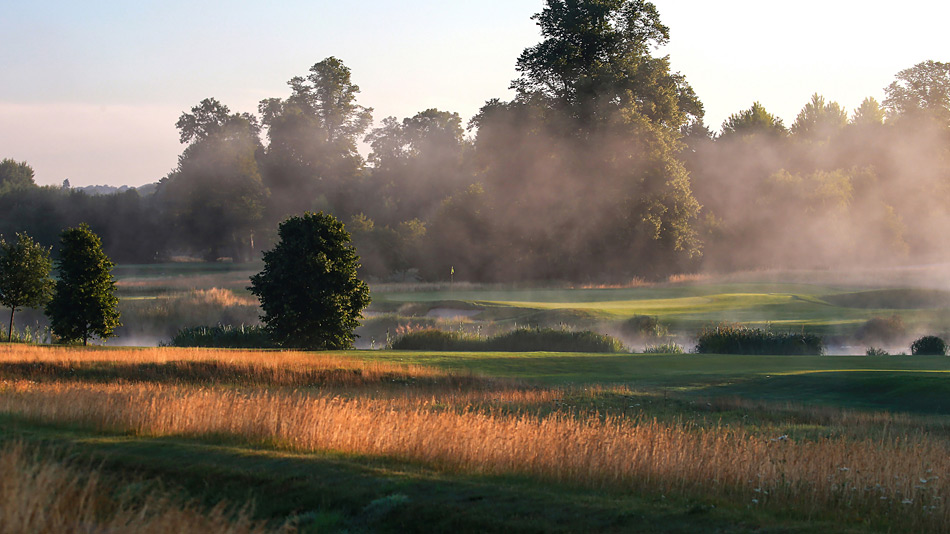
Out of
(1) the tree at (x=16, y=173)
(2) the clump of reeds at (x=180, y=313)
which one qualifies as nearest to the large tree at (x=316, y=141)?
(1) the tree at (x=16, y=173)

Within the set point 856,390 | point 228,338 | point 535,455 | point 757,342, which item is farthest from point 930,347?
point 228,338

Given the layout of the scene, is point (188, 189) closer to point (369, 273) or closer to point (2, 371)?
point (369, 273)

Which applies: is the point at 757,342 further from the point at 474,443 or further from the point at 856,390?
the point at 474,443

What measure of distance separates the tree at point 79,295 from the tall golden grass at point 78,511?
78.3ft

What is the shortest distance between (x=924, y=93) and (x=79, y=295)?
9331 centimetres

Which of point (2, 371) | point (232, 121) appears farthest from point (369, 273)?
point (2, 371)

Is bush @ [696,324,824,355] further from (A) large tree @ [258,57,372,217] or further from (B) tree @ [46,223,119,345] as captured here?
(A) large tree @ [258,57,372,217]

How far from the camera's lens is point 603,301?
176 ft

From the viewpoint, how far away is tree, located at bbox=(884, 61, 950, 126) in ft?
307

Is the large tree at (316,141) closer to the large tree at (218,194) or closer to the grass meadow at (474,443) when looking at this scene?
the large tree at (218,194)

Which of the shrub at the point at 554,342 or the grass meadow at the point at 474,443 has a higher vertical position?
the grass meadow at the point at 474,443

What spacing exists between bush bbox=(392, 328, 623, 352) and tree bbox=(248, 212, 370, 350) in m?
5.20

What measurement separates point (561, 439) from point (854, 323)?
32286 mm

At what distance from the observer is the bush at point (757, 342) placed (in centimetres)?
3394
